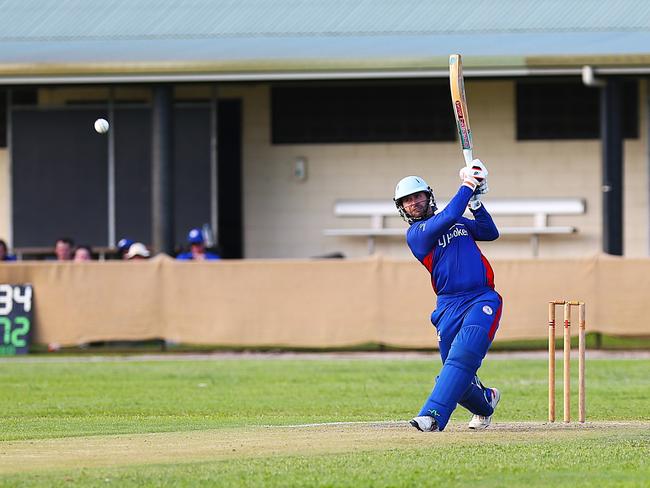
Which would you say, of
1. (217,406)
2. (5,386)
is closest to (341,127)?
(5,386)

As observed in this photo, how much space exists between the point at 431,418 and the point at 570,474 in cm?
201

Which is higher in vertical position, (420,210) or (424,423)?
(420,210)

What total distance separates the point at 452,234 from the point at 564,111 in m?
16.2

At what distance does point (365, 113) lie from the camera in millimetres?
26984

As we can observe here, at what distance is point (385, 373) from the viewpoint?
19.0 metres

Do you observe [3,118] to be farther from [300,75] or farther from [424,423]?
[424,423]

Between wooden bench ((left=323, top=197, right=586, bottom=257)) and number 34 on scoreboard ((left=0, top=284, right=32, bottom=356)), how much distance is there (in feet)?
21.2

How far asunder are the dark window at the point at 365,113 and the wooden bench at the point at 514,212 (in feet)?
4.19

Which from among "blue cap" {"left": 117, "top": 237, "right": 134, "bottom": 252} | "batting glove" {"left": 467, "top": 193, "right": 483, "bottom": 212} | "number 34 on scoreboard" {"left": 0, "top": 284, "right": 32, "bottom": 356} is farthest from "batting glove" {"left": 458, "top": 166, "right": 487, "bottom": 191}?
"blue cap" {"left": 117, "top": 237, "right": 134, "bottom": 252}

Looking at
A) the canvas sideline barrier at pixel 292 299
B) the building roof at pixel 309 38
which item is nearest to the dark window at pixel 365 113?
the building roof at pixel 309 38

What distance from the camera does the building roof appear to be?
24125 mm

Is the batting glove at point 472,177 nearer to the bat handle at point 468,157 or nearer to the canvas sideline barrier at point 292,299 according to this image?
the bat handle at point 468,157

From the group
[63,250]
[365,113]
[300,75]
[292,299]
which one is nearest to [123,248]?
[63,250]

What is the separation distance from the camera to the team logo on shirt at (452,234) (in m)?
11.0
